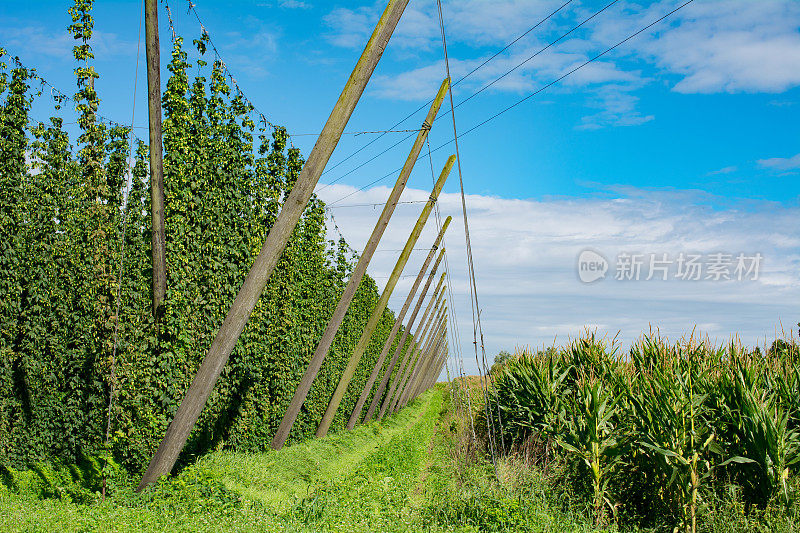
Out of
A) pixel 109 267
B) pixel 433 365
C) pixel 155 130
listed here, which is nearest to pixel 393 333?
pixel 109 267

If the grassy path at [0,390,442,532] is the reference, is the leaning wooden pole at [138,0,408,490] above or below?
above

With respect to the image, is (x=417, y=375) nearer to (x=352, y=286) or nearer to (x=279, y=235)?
(x=352, y=286)

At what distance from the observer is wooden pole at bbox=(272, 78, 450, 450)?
40.0 feet

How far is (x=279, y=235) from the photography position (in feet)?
23.4

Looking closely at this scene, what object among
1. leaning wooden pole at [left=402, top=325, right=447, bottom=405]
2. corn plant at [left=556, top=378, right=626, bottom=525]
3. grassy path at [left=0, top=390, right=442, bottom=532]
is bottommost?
grassy path at [left=0, top=390, right=442, bottom=532]

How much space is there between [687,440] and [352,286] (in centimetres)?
674

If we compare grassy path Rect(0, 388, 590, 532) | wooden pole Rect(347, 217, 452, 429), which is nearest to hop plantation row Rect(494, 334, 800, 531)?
grassy path Rect(0, 388, 590, 532)

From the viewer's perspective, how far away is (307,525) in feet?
22.7

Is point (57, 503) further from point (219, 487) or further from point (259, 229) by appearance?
point (259, 229)

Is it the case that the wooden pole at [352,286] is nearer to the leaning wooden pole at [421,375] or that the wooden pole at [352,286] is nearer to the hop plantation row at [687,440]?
the hop plantation row at [687,440]

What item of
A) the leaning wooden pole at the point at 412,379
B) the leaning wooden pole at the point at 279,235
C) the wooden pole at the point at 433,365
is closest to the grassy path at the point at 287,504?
the leaning wooden pole at the point at 279,235

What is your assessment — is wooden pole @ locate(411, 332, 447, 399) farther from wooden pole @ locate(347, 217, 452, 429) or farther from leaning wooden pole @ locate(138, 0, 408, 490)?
leaning wooden pole @ locate(138, 0, 408, 490)

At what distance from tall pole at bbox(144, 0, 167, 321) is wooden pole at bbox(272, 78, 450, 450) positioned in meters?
3.92

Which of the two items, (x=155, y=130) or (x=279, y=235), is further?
(x=155, y=130)
